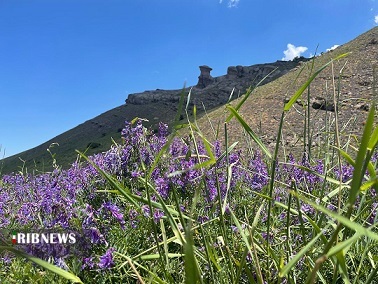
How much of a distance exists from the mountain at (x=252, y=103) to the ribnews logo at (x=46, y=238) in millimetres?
6502

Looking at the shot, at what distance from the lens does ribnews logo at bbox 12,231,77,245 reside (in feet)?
6.48

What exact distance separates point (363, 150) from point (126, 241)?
→ 1988mm

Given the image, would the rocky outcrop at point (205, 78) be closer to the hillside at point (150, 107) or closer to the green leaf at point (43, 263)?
the hillside at point (150, 107)

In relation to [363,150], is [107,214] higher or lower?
lower

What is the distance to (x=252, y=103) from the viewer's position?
24.6 m

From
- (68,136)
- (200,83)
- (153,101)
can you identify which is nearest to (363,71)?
(68,136)

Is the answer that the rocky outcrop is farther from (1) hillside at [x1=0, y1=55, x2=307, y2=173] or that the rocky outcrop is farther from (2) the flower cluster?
(2) the flower cluster

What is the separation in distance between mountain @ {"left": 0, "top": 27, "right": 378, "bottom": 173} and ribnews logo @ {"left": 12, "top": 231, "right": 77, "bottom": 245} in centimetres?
650

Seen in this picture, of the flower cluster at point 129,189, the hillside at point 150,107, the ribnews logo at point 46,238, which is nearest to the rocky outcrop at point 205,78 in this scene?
the hillside at point 150,107

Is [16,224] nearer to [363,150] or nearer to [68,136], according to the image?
[363,150]

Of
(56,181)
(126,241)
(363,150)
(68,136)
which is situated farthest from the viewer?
(68,136)

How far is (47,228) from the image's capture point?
7.08 feet

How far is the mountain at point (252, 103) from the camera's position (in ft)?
54.1

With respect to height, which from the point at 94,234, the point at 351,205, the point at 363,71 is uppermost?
the point at 363,71
